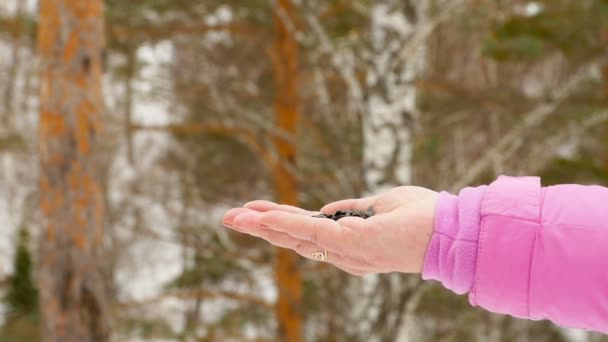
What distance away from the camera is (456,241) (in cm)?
Result: 119

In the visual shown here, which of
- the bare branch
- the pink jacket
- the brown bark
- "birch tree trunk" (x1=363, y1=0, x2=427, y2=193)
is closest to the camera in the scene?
the pink jacket

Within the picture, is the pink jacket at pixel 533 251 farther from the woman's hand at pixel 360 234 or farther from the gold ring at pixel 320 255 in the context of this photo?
the gold ring at pixel 320 255

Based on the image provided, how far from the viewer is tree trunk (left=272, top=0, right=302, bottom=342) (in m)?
6.52

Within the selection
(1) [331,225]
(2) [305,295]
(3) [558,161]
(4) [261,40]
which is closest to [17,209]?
(2) [305,295]

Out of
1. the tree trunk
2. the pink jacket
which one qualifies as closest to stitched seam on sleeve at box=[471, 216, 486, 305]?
the pink jacket

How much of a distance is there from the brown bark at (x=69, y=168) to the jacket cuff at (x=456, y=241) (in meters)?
4.31

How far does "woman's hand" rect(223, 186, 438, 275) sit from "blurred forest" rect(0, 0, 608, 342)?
211cm

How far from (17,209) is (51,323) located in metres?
10.3

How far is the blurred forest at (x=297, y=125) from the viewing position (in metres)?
3.55

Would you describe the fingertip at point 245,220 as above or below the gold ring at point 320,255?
above

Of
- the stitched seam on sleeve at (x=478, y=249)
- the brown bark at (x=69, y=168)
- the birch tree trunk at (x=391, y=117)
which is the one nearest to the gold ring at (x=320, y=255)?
the stitched seam on sleeve at (x=478, y=249)

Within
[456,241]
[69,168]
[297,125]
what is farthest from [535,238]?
[297,125]

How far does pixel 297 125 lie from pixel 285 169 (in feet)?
1.85

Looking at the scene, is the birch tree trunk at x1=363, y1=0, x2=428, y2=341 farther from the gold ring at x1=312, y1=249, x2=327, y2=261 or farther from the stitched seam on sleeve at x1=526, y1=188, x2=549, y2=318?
the stitched seam on sleeve at x1=526, y1=188, x2=549, y2=318
